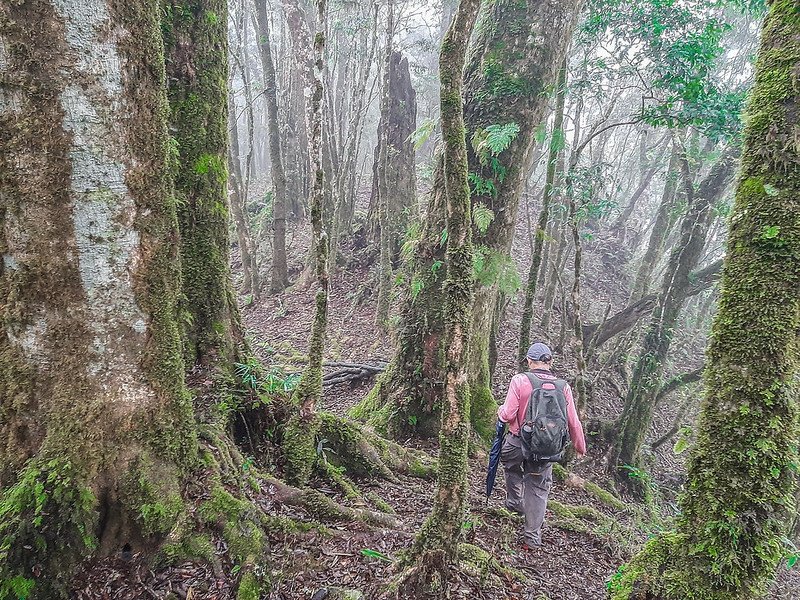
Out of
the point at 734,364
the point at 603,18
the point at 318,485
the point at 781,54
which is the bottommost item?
the point at 318,485

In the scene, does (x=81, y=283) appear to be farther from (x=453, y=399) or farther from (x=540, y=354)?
(x=540, y=354)

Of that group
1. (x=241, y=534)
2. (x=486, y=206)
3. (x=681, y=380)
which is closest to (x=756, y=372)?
(x=241, y=534)

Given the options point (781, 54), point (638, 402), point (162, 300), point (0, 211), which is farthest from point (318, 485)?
point (638, 402)

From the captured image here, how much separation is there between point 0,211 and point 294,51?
14.7 m

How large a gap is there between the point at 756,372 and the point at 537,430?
8.67 ft

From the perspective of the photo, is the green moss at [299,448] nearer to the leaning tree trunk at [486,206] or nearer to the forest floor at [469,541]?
the forest floor at [469,541]

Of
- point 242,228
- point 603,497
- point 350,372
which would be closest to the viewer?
point 603,497

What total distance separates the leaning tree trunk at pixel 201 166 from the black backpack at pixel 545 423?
10.2ft

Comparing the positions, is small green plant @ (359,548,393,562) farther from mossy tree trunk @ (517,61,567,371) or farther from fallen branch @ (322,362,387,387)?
fallen branch @ (322,362,387,387)

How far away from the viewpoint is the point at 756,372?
2.47 meters

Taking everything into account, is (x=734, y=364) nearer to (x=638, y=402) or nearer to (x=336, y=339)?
(x=638, y=402)

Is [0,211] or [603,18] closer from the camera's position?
[0,211]

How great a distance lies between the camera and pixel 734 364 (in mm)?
2559

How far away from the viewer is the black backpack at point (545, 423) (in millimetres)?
4871
